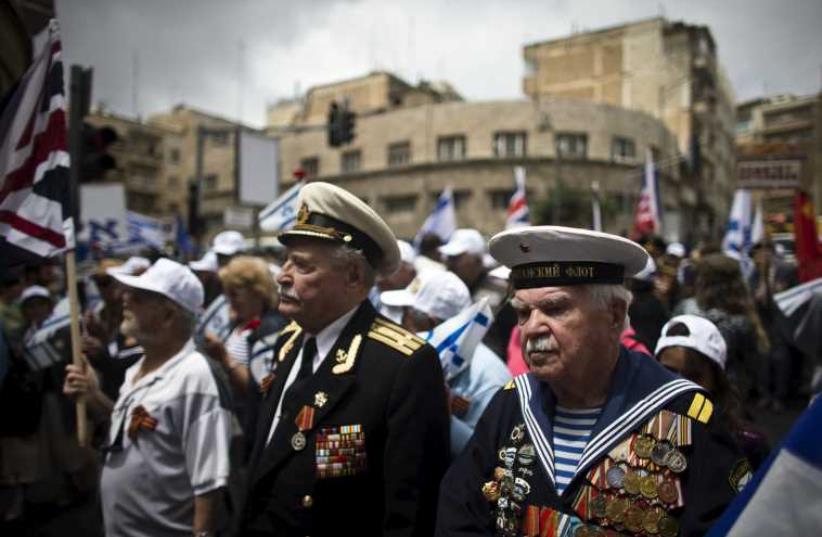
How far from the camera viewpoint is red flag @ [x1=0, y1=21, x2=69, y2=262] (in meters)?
3.23

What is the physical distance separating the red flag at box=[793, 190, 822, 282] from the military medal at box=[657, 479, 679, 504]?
5161mm

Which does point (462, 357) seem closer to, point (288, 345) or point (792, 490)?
point (288, 345)

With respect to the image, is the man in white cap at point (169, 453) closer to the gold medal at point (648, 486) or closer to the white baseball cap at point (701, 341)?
the gold medal at point (648, 486)

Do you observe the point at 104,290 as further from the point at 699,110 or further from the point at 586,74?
the point at 699,110

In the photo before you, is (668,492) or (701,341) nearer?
(668,492)

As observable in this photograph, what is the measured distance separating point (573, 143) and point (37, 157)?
127ft

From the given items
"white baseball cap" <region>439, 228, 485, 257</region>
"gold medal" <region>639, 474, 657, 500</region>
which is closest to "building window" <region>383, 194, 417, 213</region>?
"white baseball cap" <region>439, 228, 485, 257</region>

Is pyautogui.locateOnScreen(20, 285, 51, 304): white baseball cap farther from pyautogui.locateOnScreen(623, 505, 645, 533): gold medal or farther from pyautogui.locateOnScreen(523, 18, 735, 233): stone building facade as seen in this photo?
pyautogui.locateOnScreen(523, 18, 735, 233): stone building facade

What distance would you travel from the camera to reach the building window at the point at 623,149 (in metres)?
39.9

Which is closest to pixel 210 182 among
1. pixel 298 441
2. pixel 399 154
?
pixel 399 154

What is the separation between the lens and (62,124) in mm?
3369

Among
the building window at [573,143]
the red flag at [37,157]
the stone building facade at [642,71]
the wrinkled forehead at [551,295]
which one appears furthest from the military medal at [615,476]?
the stone building facade at [642,71]

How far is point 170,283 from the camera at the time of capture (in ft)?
10.8

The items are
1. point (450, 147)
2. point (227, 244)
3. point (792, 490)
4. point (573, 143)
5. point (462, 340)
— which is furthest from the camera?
point (450, 147)
